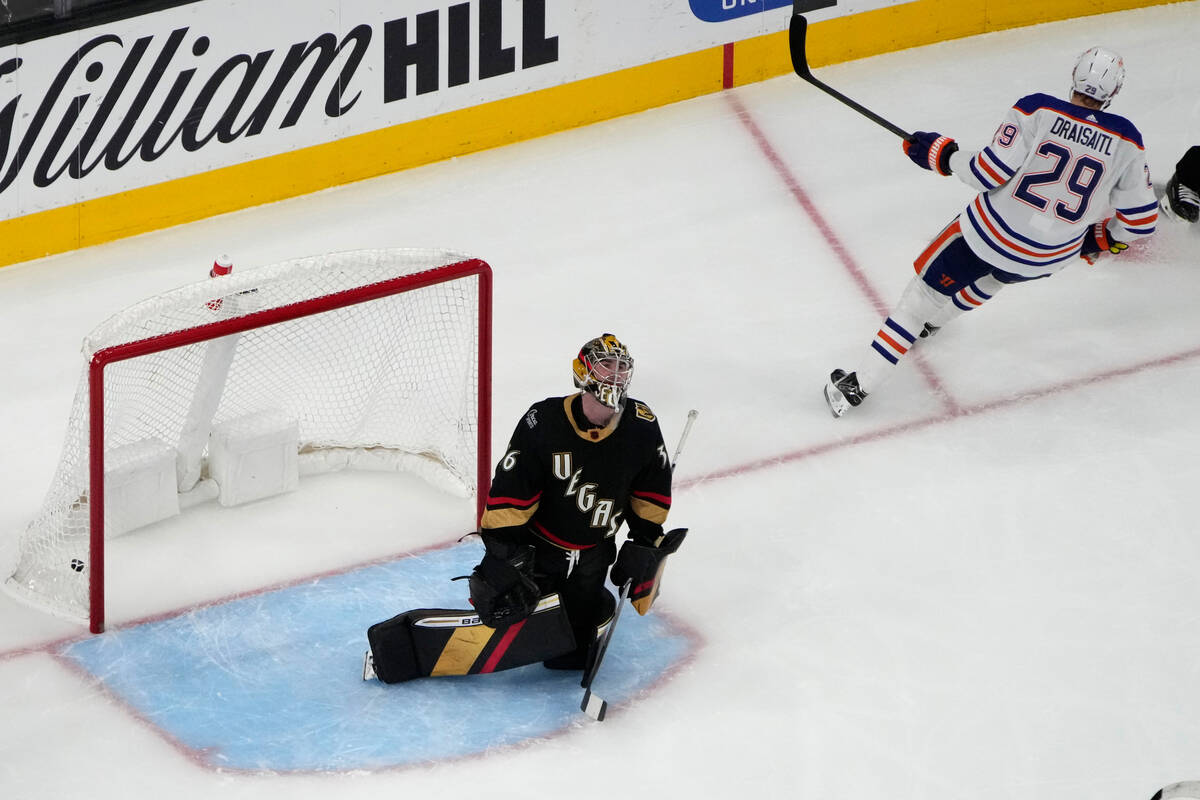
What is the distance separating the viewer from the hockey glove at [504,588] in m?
4.47

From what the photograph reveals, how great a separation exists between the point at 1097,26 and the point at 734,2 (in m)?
1.64

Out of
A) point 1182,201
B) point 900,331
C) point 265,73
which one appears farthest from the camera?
point 265,73

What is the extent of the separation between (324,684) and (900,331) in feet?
6.73

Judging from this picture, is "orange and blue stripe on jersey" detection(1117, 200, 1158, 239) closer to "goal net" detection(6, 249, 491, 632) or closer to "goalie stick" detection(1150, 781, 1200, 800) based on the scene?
"goal net" detection(6, 249, 491, 632)

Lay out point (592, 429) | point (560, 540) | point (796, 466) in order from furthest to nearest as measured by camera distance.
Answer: point (796, 466)
point (560, 540)
point (592, 429)

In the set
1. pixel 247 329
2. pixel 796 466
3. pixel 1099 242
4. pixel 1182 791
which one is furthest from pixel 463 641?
pixel 1099 242

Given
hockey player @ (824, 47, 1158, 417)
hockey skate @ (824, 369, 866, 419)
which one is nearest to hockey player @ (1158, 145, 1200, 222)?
hockey player @ (824, 47, 1158, 417)

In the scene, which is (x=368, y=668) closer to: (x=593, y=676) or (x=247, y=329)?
(x=593, y=676)

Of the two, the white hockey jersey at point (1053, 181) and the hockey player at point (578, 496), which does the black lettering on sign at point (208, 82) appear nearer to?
the white hockey jersey at point (1053, 181)

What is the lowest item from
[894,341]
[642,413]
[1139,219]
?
[894,341]

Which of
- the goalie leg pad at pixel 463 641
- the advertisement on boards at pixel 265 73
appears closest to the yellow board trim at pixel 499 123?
the advertisement on boards at pixel 265 73

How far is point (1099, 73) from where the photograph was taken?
5.26 metres

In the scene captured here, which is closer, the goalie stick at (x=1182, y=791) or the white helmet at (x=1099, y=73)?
the goalie stick at (x=1182, y=791)

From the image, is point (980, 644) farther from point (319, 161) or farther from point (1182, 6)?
point (1182, 6)
